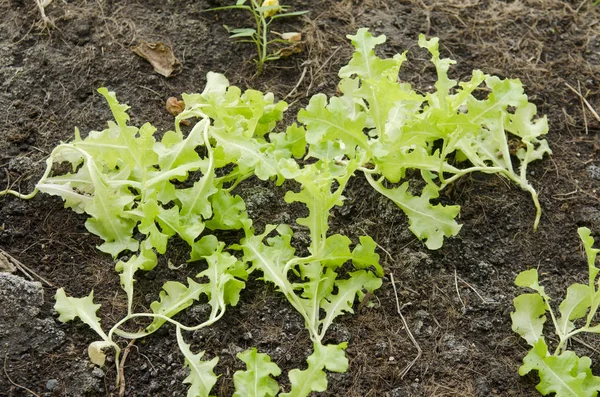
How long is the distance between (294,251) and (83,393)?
0.69 m

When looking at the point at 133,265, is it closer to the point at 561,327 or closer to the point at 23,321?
the point at 23,321

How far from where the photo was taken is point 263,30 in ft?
9.02

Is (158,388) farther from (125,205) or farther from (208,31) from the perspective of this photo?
(208,31)

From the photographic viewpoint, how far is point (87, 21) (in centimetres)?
273

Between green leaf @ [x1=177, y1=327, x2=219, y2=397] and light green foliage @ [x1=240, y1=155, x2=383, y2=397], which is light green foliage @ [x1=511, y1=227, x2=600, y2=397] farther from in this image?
green leaf @ [x1=177, y1=327, x2=219, y2=397]

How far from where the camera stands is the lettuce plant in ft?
6.39

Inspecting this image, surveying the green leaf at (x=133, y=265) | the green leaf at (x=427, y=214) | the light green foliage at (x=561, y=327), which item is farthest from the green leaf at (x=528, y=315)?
the green leaf at (x=133, y=265)

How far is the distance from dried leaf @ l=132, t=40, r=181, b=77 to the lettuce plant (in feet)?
0.99

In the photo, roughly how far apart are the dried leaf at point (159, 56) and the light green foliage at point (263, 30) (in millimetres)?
239

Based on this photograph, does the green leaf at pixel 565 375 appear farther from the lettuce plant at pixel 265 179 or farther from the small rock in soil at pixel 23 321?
the small rock in soil at pixel 23 321

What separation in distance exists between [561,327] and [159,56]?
1.68m

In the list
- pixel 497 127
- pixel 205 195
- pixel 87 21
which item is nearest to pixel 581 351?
pixel 497 127

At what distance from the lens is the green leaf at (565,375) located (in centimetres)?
183

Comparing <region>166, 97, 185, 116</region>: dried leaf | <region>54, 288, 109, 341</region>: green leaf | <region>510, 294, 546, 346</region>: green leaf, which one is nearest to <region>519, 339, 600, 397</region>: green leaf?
<region>510, 294, 546, 346</region>: green leaf
